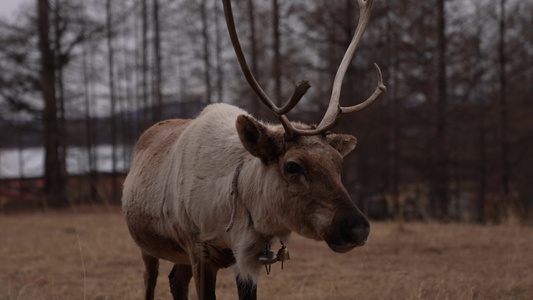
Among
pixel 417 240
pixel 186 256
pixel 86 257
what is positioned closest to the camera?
pixel 186 256

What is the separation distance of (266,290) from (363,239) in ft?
9.88

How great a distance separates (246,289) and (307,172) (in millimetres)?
1092

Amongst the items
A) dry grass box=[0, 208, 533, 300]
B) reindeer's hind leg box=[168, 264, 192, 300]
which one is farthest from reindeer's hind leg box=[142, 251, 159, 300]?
dry grass box=[0, 208, 533, 300]

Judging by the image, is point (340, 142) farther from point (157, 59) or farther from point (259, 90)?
point (157, 59)

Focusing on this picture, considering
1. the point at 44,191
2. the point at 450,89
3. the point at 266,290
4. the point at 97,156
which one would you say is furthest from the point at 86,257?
the point at 97,156

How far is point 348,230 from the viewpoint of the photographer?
265cm

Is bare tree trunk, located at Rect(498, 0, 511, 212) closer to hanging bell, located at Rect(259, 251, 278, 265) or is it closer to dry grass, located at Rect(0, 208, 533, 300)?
dry grass, located at Rect(0, 208, 533, 300)

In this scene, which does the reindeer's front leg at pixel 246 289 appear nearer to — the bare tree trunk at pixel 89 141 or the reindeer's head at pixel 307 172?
the reindeer's head at pixel 307 172

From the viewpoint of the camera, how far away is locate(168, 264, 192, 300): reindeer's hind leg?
4.52m

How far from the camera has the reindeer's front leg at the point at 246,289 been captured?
137 inches

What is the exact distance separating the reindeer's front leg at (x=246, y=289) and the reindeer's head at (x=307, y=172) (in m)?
0.71

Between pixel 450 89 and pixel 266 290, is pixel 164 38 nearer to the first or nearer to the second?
pixel 450 89

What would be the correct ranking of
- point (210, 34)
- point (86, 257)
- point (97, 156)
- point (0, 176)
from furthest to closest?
point (97, 156) → point (0, 176) → point (210, 34) → point (86, 257)

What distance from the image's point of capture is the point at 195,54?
711 inches
